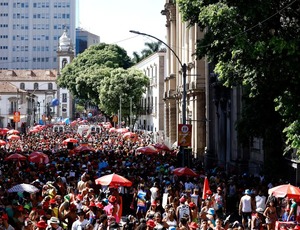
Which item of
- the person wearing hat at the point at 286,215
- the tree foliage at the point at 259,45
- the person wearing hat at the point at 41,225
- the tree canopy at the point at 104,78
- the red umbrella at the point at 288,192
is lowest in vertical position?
the person wearing hat at the point at 286,215

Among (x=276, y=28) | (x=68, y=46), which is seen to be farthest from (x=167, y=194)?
(x=68, y=46)

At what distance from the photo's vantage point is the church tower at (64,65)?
15075cm

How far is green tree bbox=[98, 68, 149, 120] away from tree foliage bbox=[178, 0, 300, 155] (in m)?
54.7

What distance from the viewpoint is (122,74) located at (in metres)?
77.9

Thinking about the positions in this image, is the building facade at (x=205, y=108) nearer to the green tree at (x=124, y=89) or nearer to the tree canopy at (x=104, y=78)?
the green tree at (x=124, y=89)

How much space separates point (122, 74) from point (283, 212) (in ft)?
192

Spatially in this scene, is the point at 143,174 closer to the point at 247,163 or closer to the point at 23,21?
the point at 247,163

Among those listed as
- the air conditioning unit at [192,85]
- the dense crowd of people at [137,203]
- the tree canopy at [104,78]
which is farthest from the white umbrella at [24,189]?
the tree canopy at [104,78]

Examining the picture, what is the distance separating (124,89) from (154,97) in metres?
3.27

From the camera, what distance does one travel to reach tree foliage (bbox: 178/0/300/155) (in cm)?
1977

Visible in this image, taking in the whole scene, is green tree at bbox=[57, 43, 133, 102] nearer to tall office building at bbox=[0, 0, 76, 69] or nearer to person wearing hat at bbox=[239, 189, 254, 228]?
tall office building at bbox=[0, 0, 76, 69]

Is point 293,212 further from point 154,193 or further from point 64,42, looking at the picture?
point 64,42

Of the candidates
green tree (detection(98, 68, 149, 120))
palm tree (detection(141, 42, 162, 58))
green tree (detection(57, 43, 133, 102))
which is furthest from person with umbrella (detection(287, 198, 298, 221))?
palm tree (detection(141, 42, 162, 58))

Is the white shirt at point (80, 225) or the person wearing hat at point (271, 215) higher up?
the white shirt at point (80, 225)
